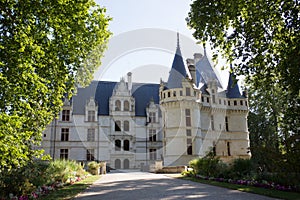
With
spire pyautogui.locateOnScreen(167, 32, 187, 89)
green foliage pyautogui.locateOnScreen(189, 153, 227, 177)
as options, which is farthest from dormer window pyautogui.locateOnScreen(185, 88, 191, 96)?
green foliage pyautogui.locateOnScreen(189, 153, 227, 177)

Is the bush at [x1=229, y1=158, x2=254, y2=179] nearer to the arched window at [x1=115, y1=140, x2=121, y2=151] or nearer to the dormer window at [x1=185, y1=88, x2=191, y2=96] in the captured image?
the dormer window at [x1=185, y1=88, x2=191, y2=96]

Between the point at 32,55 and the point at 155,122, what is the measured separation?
30387 mm

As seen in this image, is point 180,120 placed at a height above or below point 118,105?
below

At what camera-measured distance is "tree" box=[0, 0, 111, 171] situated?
6.34 meters

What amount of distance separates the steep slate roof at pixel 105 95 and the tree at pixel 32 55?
25.8 metres

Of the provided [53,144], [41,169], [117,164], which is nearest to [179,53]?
[117,164]

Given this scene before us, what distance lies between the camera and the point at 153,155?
36062 mm

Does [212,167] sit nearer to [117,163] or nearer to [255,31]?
[255,31]

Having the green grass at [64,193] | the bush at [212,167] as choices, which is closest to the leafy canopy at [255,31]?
the bush at [212,167]

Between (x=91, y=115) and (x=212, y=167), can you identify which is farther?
(x=91, y=115)

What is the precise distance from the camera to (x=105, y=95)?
1543 inches

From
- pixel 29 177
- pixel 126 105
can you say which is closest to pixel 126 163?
pixel 126 105

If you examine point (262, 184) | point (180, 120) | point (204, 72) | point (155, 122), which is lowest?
point (262, 184)

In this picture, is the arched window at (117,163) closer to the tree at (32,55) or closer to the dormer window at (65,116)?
the dormer window at (65,116)
